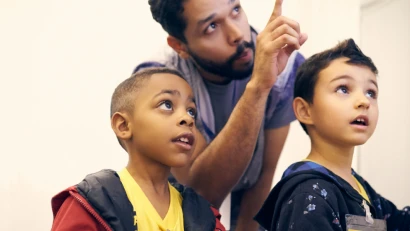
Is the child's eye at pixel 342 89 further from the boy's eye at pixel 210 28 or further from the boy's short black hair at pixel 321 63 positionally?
the boy's eye at pixel 210 28

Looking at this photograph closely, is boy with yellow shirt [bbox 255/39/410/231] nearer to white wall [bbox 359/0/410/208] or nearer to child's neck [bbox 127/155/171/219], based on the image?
child's neck [bbox 127/155/171/219]

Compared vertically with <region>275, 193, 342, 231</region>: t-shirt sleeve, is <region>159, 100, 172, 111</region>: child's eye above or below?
above

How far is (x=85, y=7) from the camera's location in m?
1.34

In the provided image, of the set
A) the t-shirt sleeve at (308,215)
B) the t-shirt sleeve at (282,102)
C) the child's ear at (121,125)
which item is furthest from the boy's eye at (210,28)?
the t-shirt sleeve at (308,215)

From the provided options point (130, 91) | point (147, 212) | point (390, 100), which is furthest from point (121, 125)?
point (390, 100)

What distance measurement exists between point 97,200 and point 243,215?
0.56 metres

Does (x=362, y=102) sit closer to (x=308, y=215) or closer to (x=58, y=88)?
(x=308, y=215)

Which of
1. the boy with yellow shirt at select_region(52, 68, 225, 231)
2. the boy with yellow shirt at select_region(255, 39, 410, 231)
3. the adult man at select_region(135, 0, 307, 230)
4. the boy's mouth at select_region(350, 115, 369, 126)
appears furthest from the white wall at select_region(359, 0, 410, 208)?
the boy with yellow shirt at select_region(52, 68, 225, 231)

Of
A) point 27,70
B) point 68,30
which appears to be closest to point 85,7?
point 68,30

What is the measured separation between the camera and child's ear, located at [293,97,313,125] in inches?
45.8

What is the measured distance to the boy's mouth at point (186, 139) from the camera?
107 centimetres

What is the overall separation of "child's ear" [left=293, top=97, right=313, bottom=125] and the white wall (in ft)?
1.84

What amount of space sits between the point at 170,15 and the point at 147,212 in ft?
1.73

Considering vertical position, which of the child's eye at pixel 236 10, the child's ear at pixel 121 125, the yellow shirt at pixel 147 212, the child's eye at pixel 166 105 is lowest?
the yellow shirt at pixel 147 212
